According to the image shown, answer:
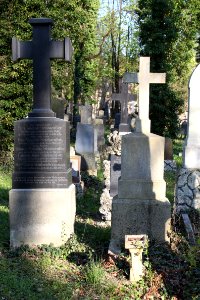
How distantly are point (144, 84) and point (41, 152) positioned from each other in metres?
2.15

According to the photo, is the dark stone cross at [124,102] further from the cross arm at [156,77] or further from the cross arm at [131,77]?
the cross arm at [156,77]

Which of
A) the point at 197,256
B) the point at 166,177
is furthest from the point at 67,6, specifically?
the point at 197,256

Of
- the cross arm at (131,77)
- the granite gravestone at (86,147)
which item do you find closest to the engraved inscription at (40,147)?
the cross arm at (131,77)

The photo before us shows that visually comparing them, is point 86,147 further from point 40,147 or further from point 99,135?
point 40,147

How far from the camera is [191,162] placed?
8.37 m

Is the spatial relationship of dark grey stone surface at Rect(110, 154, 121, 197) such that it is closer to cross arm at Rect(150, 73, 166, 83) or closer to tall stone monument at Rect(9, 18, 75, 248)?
cross arm at Rect(150, 73, 166, 83)

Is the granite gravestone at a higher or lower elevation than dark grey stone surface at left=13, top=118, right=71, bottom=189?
lower

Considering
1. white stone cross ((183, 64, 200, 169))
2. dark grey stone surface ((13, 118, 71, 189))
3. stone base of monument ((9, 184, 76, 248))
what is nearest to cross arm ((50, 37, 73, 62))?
dark grey stone surface ((13, 118, 71, 189))

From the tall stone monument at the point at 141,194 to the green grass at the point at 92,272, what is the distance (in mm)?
300

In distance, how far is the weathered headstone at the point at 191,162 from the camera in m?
8.22

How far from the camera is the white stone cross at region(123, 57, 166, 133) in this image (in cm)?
666

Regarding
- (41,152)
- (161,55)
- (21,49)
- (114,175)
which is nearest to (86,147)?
A: (114,175)

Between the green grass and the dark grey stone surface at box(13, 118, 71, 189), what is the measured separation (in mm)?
876

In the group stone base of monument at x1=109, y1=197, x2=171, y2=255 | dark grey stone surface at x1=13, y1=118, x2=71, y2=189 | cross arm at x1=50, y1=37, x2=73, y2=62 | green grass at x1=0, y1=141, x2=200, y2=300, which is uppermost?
cross arm at x1=50, y1=37, x2=73, y2=62
